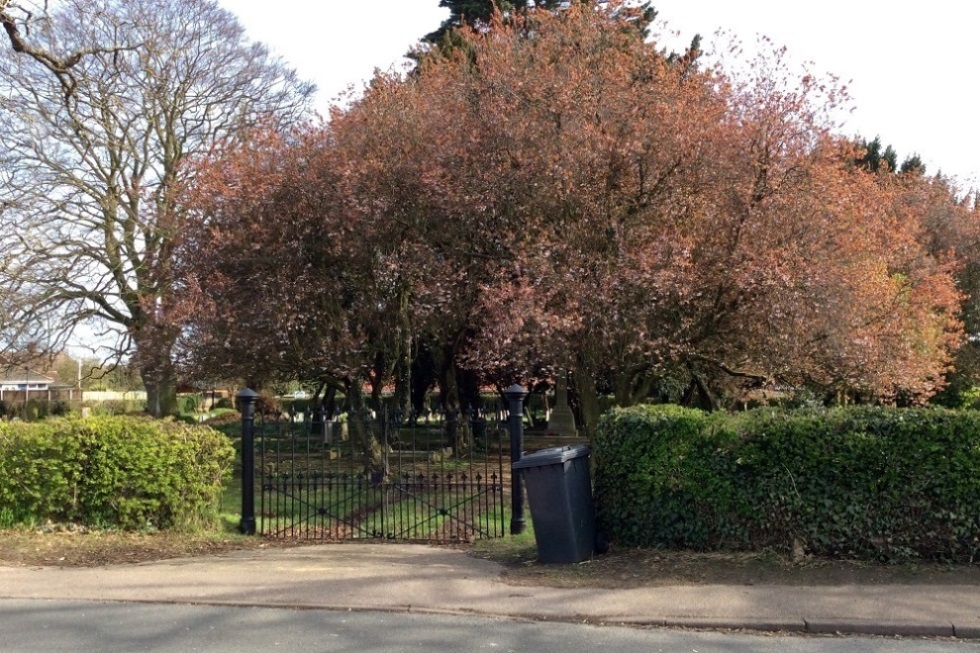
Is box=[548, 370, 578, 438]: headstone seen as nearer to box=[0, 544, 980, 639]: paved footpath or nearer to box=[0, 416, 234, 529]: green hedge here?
box=[0, 416, 234, 529]: green hedge

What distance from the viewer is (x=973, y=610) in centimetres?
639

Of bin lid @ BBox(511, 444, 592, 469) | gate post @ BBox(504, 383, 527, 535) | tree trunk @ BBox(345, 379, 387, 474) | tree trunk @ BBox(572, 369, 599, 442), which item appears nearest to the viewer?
bin lid @ BBox(511, 444, 592, 469)

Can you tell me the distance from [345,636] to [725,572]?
3.39 m

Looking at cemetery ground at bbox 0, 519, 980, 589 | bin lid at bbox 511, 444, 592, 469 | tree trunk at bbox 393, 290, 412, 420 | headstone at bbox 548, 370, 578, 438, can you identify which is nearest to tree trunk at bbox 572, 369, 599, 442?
tree trunk at bbox 393, 290, 412, 420

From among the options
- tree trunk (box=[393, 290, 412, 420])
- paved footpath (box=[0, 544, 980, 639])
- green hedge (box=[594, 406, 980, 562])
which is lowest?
paved footpath (box=[0, 544, 980, 639])

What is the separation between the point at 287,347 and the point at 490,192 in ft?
14.8

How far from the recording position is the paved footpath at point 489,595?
6293 millimetres

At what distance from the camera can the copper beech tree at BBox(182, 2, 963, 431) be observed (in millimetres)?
13484

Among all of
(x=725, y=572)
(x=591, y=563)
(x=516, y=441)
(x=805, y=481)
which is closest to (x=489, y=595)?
(x=591, y=563)

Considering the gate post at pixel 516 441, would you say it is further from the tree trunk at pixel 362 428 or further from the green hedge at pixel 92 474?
the tree trunk at pixel 362 428

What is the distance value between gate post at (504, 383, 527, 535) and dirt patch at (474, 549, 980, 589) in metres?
1.74

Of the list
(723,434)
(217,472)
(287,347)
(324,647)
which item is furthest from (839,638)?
(287,347)

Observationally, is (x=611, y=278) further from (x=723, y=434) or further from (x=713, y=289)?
(x=723, y=434)

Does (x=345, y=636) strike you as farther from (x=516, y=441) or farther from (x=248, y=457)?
(x=248, y=457)
